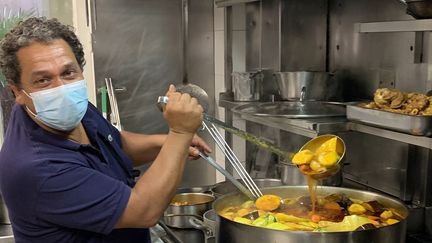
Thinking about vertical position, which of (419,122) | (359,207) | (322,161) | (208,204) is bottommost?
(208,204)

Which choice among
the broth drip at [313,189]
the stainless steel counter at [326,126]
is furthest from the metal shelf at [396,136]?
the broth drip at [313,189]

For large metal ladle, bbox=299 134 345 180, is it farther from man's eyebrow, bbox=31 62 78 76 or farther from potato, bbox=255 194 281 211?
man's eyebrow, bbox=31 62 78 76

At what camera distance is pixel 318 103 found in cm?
180

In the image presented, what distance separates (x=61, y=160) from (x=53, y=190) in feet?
0.22

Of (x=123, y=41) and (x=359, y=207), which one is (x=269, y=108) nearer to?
(x=359, y=207)

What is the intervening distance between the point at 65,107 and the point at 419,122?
828 millimetres

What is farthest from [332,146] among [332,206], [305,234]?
[305,234]

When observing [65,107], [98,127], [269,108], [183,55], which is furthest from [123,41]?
[65,107]

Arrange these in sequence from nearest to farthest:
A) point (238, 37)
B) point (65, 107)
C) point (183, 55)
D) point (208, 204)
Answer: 1. point (65, 107)
2. point (208, 204)
3. point (238, 37)
4. point (183, 55)

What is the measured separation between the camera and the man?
42.5 inches

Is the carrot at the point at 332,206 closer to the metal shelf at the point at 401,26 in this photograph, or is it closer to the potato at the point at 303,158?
the potato at the point at 303,158

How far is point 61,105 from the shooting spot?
1141 mm

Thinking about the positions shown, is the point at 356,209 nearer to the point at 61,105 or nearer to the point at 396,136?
the point at 396,136

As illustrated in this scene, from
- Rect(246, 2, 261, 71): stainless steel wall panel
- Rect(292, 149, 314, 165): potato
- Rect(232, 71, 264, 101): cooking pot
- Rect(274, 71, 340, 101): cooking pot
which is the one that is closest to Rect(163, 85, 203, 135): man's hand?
Rect(292, 149, 314, 165): potato
